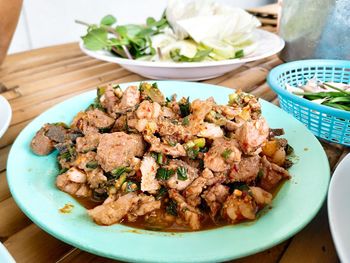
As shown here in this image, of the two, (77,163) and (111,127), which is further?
(111,127)

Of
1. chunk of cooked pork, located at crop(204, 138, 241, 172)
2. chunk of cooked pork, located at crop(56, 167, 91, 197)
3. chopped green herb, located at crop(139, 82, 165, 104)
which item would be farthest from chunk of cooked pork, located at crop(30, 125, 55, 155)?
chunk of cooked pork, located at crop(204, 138, 241, 172)

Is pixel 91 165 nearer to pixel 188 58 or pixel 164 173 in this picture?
pixel 164 173

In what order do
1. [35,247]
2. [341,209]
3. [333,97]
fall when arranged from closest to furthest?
[341,209] < [35,247] < [333,97]

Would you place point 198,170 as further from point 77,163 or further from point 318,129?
point 318,129

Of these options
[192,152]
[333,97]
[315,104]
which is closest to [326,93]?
[333,97]

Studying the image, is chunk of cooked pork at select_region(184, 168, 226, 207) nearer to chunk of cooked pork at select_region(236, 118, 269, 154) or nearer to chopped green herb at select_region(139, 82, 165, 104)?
chunk of cooked pork at select_region(236, 118, 269, 154)

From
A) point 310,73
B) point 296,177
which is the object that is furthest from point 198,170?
point 310,73

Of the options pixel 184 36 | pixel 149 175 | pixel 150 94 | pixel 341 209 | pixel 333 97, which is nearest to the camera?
pixel 341 209
